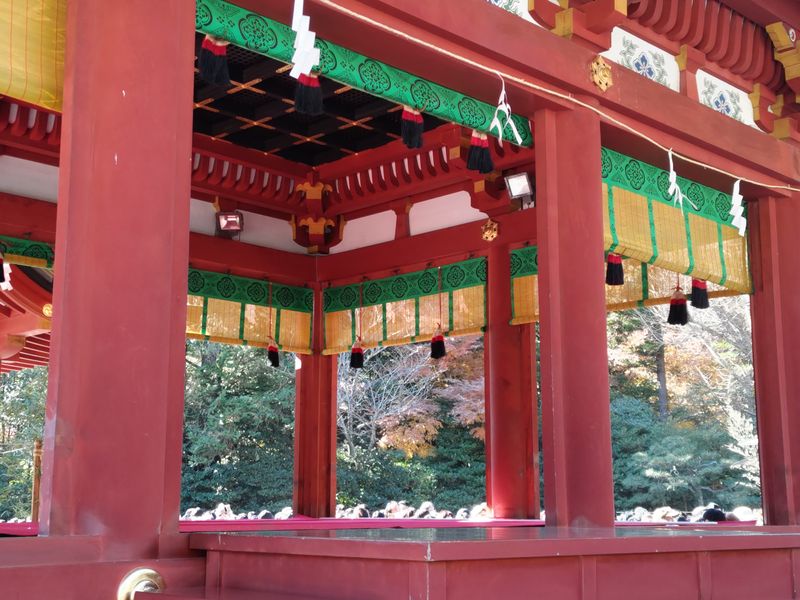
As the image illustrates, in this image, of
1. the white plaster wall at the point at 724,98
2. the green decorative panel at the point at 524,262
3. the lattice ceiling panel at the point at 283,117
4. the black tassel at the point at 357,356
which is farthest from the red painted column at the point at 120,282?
the black tassel at the point at 357,356

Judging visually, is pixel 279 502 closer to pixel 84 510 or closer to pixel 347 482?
pixel 347 482

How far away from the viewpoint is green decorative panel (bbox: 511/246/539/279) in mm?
6730

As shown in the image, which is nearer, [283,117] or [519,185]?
[519,185]

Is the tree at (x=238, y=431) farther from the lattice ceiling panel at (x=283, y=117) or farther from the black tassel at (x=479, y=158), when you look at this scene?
the black tassel at (x=479, y=158)

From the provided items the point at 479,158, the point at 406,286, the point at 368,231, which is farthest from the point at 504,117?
the point at 368,231

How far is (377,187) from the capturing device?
7.61 meters

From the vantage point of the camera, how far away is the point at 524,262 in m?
6.79

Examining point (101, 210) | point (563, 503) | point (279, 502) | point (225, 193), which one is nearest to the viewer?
point (101, 210)

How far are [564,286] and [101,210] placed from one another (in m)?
2.31

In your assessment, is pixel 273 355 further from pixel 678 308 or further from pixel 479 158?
pixel 479 158

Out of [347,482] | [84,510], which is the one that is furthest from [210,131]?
[347,482]

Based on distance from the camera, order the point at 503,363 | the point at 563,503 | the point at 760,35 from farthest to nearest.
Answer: the point at 503,363, the point at 760,35, the point at 563,503

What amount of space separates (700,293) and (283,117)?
3.11m

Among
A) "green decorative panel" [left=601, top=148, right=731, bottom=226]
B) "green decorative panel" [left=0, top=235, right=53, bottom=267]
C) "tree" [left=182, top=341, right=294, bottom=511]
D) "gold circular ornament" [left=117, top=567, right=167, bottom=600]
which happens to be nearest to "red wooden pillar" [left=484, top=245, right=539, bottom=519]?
"green decorative panel" [left=601, top=148, right=731, bottom=226]
